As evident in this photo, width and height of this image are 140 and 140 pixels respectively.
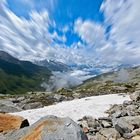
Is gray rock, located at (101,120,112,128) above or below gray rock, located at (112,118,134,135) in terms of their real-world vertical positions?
above

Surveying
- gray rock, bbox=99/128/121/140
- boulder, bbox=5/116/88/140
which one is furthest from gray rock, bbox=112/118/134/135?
boulder, bbox=5/116/88/140

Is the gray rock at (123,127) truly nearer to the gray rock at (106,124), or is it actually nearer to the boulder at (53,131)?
the gray rock at (106,124)

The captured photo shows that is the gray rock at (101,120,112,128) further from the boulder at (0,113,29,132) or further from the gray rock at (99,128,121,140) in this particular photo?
the boulder at (0,113,29,132)

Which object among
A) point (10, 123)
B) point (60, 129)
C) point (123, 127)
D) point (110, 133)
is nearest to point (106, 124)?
point (123, 127)

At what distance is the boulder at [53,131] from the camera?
1080 centimetres

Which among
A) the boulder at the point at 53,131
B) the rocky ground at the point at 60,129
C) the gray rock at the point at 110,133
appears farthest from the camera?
the gray rock at the point at 110,133

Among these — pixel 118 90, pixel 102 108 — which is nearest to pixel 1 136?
pixel 102 108

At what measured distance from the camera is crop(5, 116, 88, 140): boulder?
10797 millimetres

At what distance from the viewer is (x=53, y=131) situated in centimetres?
1106

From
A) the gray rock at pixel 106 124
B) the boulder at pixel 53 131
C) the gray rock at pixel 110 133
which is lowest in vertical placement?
the boulder at pixel 53 131

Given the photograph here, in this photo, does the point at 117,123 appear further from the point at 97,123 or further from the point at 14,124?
the point at 14,124

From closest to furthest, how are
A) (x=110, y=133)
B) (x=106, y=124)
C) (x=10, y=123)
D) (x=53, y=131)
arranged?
(x=53, y=131)
(x=10, y=123)
(x=110, y=133)
(x=106, y=124)

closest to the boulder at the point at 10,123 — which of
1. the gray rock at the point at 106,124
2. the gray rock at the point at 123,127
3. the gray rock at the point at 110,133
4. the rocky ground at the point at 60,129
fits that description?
the rocky ground at the point at 60,129

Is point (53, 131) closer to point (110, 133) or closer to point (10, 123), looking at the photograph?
point (10, 123)
